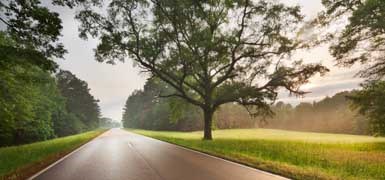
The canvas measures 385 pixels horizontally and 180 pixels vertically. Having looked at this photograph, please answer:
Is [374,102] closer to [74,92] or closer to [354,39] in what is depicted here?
[354,39]

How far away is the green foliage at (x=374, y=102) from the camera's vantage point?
780 inches

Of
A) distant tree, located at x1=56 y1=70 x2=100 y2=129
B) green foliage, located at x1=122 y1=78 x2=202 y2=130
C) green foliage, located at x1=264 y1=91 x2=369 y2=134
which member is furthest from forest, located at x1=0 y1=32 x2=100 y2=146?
green foliage, located at x1=264 y1=91 x2=369 y2=134

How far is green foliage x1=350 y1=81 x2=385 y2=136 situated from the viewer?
19816mm

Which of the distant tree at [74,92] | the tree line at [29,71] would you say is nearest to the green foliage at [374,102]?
the tree line at [29,71]

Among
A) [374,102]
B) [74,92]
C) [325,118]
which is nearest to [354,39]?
[374,102]

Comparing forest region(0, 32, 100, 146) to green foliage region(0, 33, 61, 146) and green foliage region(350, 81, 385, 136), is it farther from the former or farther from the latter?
green foliage region(350, 81, 385, 136)

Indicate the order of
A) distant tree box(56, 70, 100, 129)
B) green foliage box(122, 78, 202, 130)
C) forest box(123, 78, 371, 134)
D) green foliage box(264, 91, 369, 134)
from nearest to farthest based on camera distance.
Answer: green foliage box(122, 78, 202, 130)
green foliage box(264, 91, 369, 134)
forest box(123, 78, 371, 134)
distant tree box(56, 70, 100, 129)

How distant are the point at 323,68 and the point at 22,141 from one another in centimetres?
4301

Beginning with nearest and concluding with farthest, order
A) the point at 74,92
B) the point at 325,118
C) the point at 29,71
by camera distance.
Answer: the point at 29,71
the point at 325,118
the point at 74,92

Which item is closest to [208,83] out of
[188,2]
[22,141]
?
[188,2]

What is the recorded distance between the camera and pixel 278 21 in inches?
1138

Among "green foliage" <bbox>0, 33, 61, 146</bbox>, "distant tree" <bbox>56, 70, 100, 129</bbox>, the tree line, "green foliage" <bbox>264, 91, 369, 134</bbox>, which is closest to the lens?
the tree line

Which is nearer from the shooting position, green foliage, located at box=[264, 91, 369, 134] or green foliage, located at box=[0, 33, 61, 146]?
green foliage, located at box=[0, 33, 61, 146]

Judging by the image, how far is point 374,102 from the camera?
805 inches
